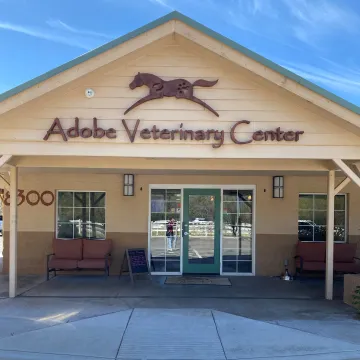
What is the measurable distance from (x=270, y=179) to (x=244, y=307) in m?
3.67

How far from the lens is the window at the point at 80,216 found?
9.47 meters

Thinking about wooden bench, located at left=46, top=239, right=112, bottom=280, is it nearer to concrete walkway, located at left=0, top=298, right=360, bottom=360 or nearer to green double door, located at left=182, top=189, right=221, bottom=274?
green double door, located at left=182, top=189, right=221, bottom=274

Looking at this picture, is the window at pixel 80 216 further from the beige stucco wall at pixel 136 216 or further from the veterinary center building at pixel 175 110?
the veterinary center building at pixel 175 110

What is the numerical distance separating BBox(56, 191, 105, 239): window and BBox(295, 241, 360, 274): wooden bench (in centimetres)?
470

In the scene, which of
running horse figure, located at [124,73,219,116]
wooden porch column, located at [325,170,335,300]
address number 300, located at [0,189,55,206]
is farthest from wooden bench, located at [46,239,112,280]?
wooden porch column, located at [325,170,335,300]

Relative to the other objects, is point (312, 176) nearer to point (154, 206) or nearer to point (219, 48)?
point (154, 206)

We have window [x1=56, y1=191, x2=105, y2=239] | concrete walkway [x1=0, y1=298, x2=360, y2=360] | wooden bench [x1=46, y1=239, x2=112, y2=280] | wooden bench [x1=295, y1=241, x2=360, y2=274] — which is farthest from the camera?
window [x1=56, y1=191, x2=105, y2=239]

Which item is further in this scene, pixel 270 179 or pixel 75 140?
pixel 270 179

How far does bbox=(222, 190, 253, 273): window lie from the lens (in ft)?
30.8

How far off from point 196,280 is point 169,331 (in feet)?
10.7

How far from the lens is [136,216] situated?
936cm

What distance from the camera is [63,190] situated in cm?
943

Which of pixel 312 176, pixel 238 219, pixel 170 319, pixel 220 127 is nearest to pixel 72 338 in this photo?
pixel 170 319

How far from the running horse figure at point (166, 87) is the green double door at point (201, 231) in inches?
151
